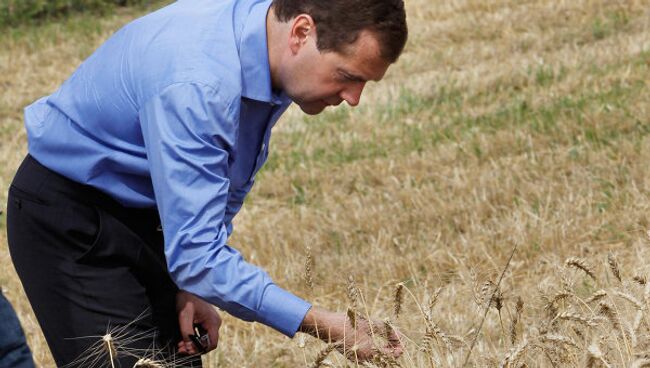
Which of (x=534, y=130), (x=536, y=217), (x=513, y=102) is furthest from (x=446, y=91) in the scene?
(x=536, y=217)

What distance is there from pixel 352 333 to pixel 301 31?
0.80 meters

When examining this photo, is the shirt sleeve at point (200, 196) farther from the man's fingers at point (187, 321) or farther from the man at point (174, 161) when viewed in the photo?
the man's fingers at point (187, 321)

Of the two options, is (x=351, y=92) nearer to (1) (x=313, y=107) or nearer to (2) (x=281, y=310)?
(1) (x=313, y=107)

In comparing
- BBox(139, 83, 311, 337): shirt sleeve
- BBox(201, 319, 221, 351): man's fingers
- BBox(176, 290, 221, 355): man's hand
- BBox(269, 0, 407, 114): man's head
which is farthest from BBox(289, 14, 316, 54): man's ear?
BBox(201, 319, 221, 351): man's fingers

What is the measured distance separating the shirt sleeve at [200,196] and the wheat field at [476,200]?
17cm

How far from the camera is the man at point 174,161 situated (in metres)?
3.17

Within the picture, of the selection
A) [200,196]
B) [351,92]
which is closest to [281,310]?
[200,196]

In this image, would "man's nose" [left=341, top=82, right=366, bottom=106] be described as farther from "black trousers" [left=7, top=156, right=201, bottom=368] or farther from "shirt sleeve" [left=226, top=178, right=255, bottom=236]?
"black trousers" [left=7, top=156, right=201, bottom=368]

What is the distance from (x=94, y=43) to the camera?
12.5 metres

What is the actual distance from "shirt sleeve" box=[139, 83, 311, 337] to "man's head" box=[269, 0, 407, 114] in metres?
0.23

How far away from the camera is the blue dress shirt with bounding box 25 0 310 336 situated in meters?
3.15

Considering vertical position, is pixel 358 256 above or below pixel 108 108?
below

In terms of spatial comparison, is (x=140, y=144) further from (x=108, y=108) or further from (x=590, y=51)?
(x=590, y=51)

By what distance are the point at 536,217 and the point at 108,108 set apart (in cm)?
298
